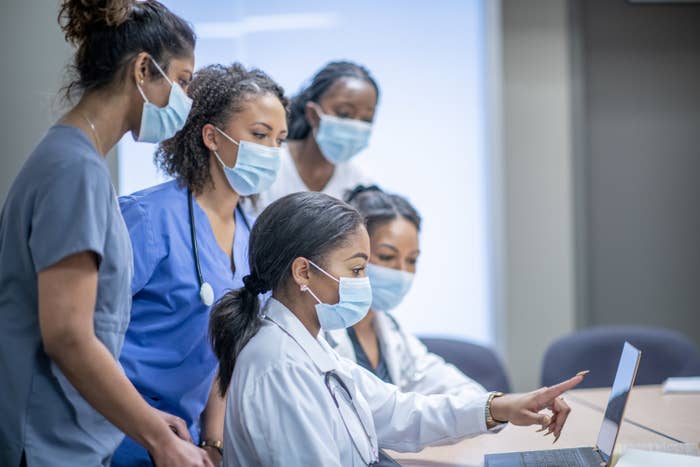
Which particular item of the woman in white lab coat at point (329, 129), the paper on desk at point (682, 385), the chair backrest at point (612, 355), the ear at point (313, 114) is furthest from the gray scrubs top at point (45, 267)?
the chair backrest at point (612, 355)

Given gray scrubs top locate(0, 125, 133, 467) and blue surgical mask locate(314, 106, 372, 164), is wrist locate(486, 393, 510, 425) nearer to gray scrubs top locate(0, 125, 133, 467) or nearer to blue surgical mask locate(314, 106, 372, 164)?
gray scrubs top locate(0, 125, 133, 467)

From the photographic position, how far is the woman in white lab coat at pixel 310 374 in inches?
59.7

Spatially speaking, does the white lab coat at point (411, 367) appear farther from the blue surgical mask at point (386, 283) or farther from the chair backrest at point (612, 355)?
the chair backrest at point (612, 355)

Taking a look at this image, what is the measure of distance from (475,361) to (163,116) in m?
1.76

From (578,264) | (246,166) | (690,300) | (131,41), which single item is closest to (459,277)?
(578,264)

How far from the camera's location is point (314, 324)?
1.75 m

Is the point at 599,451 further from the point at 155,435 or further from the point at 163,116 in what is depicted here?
the point at 163,116

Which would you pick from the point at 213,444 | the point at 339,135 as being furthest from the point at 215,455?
the point at 339,135

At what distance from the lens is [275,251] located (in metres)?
1.71

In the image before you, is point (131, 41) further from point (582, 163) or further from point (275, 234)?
point (582, 163)

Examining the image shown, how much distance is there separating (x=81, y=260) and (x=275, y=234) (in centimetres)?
51

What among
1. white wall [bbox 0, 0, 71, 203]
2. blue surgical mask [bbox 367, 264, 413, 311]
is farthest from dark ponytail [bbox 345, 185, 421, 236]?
white wall [bbox 0, 0, 71, 203]

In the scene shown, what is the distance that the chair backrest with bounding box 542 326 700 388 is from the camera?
9.95ft

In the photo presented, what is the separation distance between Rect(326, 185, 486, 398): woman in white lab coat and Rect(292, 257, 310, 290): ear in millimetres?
556
